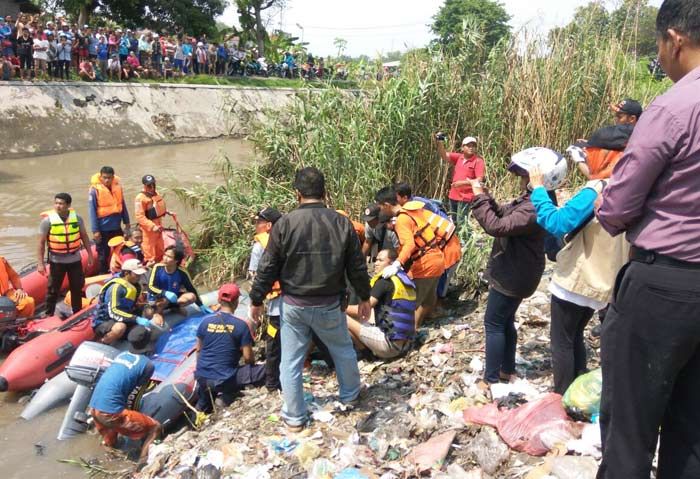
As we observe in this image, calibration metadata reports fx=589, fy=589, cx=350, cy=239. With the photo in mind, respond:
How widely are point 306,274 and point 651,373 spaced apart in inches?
87.1

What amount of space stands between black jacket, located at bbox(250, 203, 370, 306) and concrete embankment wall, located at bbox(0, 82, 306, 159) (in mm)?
10054

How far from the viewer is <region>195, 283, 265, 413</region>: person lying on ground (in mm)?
4785

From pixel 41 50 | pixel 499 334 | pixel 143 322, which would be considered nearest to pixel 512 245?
pixel 499 334

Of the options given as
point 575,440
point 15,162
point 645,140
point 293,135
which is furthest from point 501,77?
point 15,162

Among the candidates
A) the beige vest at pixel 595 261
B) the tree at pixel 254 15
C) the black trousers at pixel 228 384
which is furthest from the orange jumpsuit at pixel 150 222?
the tree at pixel 254 15

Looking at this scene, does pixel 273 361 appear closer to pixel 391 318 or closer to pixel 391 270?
pixel 391 318

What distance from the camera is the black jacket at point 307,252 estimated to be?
144 inches

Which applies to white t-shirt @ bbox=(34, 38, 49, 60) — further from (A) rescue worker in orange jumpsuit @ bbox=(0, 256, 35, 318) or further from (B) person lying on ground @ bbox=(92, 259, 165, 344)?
(B) person lying on ground @ bbox=(92, 259, 165, 344)

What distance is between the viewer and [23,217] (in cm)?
1102

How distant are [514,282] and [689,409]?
5.81 feet

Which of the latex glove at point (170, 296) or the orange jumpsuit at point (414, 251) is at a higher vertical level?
the orange jumpsuit at point (414, 251)

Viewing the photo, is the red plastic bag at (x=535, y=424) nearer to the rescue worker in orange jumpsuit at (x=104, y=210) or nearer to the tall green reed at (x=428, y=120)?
the tall green reed at (x=428, y=120)

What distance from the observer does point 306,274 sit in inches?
145

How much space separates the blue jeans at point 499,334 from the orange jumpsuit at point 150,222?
503cm
